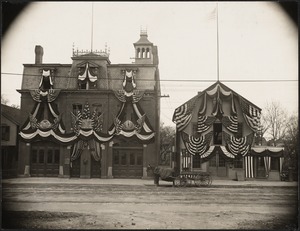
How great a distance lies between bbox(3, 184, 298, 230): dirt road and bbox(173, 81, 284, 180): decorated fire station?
12.0 feet

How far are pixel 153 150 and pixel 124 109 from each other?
8.58 meters

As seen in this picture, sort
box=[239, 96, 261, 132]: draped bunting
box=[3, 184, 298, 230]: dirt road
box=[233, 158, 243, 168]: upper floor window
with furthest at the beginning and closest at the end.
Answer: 1. box=[233, 158, 243, 168]: upper floor window
2. box=[239, 96, 261, 132]: draped bunting
3. box=[3, 184, 298, 230]: dirt road

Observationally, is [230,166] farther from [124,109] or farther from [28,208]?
[28,208]

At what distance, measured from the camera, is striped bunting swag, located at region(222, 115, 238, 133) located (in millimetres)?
18938

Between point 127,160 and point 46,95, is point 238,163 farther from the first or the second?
point 46,95

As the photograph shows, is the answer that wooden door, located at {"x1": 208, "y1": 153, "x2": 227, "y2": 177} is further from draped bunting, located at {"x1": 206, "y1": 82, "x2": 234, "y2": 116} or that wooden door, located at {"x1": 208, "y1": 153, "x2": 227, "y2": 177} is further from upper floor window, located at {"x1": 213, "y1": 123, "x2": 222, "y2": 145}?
draped bunting, located at {"x1": 206, "y1": 82, "x2": 234, "y2": 116}

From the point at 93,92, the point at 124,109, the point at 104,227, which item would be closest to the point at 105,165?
the point at 93,92

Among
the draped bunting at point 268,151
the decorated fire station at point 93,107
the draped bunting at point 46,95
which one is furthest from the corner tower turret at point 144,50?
the draped bunting at point 46,95

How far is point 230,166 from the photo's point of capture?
2884 cm

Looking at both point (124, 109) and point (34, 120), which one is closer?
point (34, 120)

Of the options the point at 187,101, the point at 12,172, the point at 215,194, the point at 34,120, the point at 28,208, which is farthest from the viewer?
the point at 12,172

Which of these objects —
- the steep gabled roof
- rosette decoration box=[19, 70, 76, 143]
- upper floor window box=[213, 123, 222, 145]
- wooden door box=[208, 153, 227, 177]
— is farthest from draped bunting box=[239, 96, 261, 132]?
the steep gabled roof

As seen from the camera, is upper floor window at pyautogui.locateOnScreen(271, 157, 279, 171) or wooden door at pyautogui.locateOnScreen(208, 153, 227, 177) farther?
wooden door at pyautogui.locateOnScreen(208, 153, 227, 177)

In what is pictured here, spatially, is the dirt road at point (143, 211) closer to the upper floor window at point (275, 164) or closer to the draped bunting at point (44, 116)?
the draped bunting at point (44, 116)
